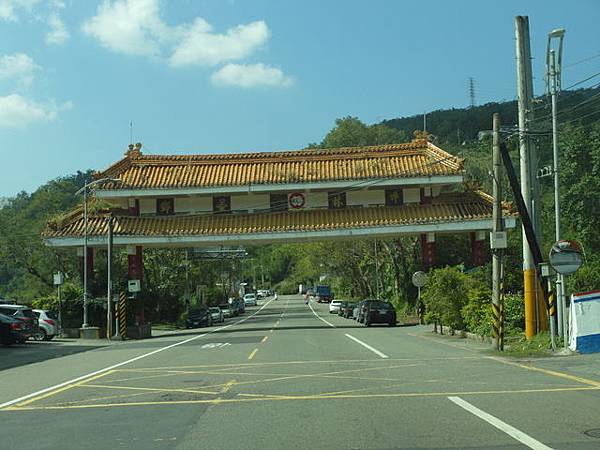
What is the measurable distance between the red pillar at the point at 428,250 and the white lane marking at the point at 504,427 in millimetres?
30883

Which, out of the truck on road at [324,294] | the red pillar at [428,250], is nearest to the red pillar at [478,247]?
the red pillar at [428,250]

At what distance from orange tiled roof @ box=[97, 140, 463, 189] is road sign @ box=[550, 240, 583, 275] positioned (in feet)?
76.8

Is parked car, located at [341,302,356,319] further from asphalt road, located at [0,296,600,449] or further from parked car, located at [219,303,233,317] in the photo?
asphalt road, located at [0,296,600,449]

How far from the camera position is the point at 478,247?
138 feet

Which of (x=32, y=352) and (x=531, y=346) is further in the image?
(x=32, y=352)

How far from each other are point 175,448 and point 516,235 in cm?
4438

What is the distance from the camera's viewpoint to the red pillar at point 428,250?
1639 inches

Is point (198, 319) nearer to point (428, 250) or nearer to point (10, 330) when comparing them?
point (428, 250)

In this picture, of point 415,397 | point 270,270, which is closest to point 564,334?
point 415,397

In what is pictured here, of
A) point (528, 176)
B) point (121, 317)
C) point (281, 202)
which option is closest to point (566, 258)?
point (528, 176)

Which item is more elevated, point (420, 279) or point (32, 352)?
point (420, 279)

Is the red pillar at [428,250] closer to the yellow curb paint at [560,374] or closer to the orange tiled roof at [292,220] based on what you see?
the orange tiled roof at [292,220]

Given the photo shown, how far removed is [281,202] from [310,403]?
107 ft

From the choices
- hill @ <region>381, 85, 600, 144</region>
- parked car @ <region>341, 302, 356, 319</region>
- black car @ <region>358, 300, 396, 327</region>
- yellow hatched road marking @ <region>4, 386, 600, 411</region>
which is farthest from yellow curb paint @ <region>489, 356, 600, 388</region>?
parked car @ <region>341, 302, 356, 319</region>
